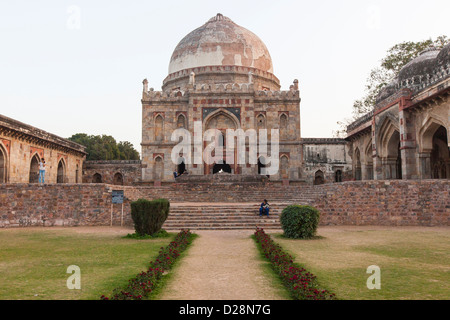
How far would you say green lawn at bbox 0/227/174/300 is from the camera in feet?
15.9

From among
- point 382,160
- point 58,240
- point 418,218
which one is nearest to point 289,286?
point 58,240

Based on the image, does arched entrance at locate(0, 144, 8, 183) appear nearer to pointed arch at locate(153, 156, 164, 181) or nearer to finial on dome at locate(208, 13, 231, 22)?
pointed arch at locate(153, 156, 164, 181)

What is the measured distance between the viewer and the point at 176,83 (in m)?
32.4

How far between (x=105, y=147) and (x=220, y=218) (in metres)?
37.0

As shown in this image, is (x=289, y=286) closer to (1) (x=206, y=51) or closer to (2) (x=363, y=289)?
(2) (x=363, y=289)

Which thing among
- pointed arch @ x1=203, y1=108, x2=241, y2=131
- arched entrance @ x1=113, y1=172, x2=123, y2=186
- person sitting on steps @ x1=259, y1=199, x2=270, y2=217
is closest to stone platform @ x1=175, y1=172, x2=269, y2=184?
pointed arch @ x1=203, y1=108, x2=241, y2=131

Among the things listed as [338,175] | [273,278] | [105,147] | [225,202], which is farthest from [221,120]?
[105,147]

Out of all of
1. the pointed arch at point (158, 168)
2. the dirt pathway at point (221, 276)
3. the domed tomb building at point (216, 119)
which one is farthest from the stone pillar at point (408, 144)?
the pointed arch at point (158, 168)

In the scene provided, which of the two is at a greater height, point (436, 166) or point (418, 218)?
point (436, 166)

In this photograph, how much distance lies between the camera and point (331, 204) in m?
13.4

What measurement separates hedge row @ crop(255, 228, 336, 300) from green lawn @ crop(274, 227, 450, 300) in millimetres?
240

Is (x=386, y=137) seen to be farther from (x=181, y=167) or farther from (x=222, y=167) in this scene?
(x=181, y=167)

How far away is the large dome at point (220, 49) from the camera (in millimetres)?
31516

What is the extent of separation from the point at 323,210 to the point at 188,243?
251 inches
